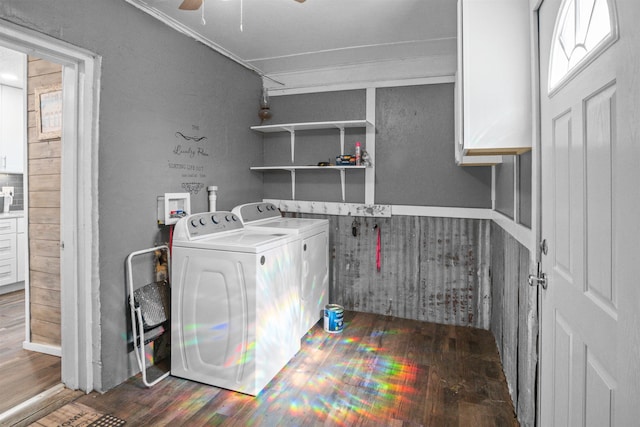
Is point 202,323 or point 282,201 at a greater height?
point 282,201

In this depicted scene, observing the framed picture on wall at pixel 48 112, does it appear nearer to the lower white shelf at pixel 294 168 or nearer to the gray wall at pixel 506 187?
the lower white shelf at pixel 294 168

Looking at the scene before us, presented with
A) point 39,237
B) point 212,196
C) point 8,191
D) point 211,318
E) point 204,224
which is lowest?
point 211,318

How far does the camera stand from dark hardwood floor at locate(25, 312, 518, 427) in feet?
6.33

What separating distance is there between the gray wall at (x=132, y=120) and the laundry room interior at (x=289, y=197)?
1 centimetres

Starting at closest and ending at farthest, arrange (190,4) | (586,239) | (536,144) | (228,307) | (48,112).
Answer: (586,239) < (536,144) < (190,4) < (228,307) < (48,112)

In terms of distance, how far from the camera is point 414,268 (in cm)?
335

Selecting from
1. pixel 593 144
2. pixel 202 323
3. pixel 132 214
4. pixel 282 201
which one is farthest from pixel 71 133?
pixel 593 144

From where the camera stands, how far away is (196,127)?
281 centimetres

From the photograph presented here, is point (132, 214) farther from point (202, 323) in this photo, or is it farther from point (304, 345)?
point (304, 345)

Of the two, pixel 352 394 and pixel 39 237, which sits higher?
pixel 39 237

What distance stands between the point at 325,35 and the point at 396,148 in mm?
1184

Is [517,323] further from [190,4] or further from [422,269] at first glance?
[190,4]

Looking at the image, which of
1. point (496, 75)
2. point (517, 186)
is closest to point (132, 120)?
point (496, 75)

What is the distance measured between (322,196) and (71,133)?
2167mm
